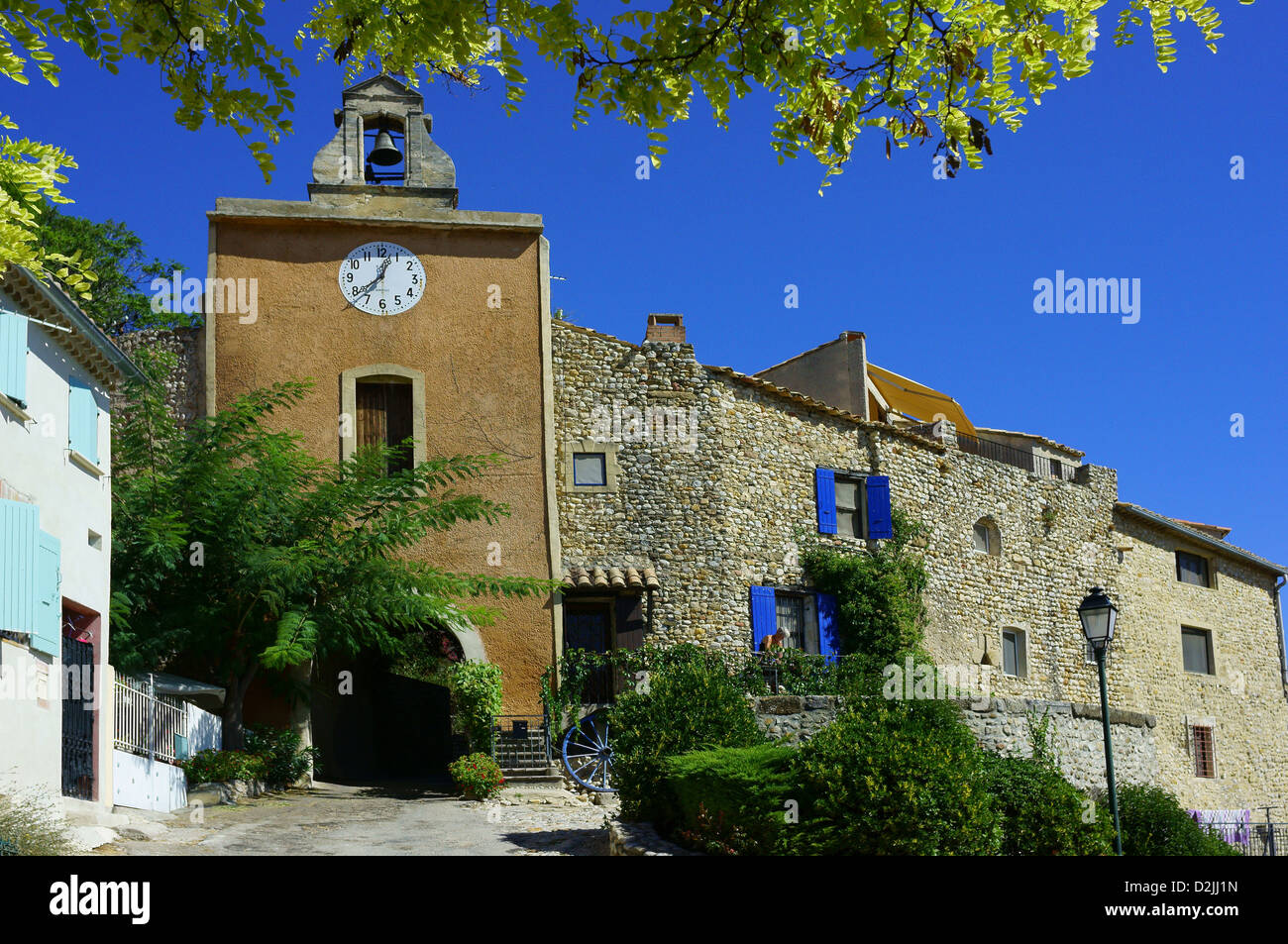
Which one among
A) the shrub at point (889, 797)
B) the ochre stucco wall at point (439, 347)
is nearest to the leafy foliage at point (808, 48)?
the shrub at point (889, 797)

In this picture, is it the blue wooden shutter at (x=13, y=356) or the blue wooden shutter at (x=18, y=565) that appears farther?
the blue wooden shutter at (x=13, y=356)

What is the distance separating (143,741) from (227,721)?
2.66m

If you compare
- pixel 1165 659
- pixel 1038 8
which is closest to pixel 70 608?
pixel 1038 8

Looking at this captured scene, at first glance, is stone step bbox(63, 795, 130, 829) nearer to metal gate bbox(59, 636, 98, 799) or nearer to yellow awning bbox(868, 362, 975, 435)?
metal gate bbox(59, 636, 98, 799)

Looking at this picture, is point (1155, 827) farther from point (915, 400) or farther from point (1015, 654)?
point (915, 400)

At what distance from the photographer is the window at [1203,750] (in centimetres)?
2944

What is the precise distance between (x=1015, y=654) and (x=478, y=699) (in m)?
12.7

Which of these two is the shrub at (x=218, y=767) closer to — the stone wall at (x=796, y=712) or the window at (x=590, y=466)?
the stone wall at (x=796, y=712)

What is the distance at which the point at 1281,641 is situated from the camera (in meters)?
33.0

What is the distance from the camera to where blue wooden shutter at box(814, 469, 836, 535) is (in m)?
23.7

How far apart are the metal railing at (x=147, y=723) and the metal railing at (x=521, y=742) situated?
4611 millimetres

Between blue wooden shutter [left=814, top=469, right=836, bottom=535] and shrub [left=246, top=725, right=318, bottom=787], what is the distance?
1027 centimetres
